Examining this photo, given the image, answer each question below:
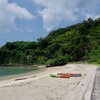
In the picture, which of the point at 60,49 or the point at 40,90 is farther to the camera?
the point at 60,49

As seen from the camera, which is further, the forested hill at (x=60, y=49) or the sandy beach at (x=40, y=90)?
the forested hill at (x=60, y=49)

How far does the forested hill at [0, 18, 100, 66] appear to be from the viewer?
106 m

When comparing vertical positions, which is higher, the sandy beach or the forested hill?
the forested hill

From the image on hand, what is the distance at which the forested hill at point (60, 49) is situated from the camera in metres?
106

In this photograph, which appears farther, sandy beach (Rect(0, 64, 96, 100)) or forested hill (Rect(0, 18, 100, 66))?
forested hill (Rect(0, 18, 100, 66))

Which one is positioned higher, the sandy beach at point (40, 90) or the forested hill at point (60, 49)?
the forested hill at point (60, 49)

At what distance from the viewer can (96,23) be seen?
445 feet

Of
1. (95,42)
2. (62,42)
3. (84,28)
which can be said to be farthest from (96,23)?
(95,42)

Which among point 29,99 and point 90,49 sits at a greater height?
Answer: point 90,49

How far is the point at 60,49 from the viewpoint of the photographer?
11644 centimetres

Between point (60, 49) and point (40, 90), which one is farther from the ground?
point (60, 49)

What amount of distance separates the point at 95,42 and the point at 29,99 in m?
94.2

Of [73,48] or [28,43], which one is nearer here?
[73,48]

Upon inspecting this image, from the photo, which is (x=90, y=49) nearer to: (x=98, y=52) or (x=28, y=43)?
(x=98, y=52)
